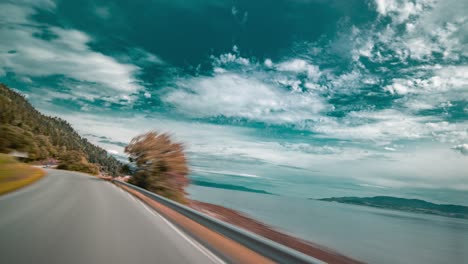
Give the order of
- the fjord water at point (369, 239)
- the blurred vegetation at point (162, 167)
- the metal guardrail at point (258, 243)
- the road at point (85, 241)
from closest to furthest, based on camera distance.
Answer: the metal guardrail at point (258, 243), the road at point (85, 241), the fjord water at point (369, 239), the blurred vegetation at point (162, 167)

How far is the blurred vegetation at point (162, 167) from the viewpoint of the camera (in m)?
30.2

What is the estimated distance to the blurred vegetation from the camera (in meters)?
30.2

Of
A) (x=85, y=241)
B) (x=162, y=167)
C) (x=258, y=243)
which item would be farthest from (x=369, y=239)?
(x=85, y=241)

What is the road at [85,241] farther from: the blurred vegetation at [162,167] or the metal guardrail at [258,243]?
the blurred vegetation at [162,167]

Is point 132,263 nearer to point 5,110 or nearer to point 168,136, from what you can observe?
point 168,136

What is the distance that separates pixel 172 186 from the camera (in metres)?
30.2

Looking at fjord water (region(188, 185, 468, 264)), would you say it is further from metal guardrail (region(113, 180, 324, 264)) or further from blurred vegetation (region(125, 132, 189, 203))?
metal guardrail (region(113, 180, 324, 264))

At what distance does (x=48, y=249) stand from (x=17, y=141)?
140ft

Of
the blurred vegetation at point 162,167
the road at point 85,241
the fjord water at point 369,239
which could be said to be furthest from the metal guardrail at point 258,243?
the blurred vegetation at point 162,167

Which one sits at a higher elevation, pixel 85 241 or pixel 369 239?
pixel 85 241

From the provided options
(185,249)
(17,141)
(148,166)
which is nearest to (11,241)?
(185,249)

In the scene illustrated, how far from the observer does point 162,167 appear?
31.2 meters

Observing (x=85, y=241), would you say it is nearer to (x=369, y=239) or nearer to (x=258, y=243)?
(x=258, y=243)

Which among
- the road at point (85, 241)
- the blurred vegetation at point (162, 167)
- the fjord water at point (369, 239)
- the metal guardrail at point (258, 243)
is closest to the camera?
the metal guardrail at point (258, 243)
